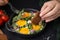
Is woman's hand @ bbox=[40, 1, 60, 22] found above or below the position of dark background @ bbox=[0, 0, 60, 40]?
above

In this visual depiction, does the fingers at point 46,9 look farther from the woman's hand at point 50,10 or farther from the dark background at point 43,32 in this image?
the dark background at point 43,32

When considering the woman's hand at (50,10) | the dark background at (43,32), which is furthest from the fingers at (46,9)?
the dark background at (43,32)

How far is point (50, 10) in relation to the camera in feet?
4.21

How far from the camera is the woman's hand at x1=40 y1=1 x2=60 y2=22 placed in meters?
1.27

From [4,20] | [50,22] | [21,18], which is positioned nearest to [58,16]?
[50,22]

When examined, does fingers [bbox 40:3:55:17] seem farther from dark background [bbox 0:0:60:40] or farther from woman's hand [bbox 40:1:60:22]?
dark background [bbox 0:0:60:40]

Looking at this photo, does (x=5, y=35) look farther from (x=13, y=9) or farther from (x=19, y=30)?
(x=13, y=9)

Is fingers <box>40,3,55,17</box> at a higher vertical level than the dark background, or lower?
higher

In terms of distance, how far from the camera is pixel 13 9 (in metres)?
1.46

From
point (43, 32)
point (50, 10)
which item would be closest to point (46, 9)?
point (50, 10)

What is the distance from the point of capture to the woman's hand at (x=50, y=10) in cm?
127

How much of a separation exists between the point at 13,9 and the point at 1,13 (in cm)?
8

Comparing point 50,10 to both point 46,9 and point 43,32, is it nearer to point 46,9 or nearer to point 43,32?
point 46,9

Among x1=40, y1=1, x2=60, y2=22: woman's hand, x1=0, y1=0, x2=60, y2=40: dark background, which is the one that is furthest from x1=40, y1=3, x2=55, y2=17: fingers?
x1=0, y1=0, x2=60, y2=40: dark background
